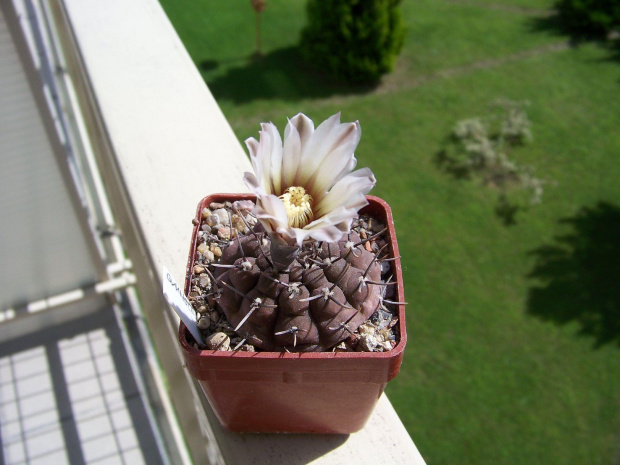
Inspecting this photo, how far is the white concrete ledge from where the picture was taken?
857 mm

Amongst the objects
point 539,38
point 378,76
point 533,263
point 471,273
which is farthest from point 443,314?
point 539,38

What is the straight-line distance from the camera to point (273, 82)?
4777mm

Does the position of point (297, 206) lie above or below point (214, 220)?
above

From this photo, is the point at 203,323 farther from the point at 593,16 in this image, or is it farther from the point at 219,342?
the point at 593,16

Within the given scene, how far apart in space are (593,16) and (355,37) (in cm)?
237

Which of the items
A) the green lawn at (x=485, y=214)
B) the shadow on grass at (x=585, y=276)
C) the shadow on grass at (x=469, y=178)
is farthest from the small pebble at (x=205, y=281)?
the shadow on grass at (x=469, y=178)

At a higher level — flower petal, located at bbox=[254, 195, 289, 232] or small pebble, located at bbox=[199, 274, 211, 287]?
flower petal, located at bbox=[254, 195, 289, 232]

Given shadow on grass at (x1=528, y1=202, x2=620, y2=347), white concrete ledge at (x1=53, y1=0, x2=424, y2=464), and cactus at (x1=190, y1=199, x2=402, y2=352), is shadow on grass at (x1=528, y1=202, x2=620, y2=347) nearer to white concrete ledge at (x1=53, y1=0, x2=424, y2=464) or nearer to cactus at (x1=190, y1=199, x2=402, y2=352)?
white concrete ledge at (x1=53, y1=0, x2=424, y2=464)

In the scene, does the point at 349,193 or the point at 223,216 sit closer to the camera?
the point at 349,193

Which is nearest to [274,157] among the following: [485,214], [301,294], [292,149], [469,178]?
[292,149]

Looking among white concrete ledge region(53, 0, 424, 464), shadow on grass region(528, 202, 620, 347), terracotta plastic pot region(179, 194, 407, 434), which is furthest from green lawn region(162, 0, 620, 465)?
terracotta plastic pot region(179, 194, 407, 434)

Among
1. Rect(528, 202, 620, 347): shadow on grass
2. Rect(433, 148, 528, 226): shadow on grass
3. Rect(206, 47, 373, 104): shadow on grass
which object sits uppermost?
Rect(206, 47, 373, 104): shadow on grass

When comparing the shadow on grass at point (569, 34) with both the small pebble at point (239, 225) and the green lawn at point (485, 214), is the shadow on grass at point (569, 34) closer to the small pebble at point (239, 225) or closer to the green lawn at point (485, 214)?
the green lawn at point (485, 214)

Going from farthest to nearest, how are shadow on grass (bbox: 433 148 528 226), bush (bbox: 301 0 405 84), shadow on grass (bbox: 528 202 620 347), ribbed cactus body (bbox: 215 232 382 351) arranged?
bush (bbox: 301 0 405 84) → shadow on grass (bbox: 433 148 528 226) → shadow on grass (bbox: 528 202 620 347) → ribbed cactus body (bbox: 215 232 382 351)
